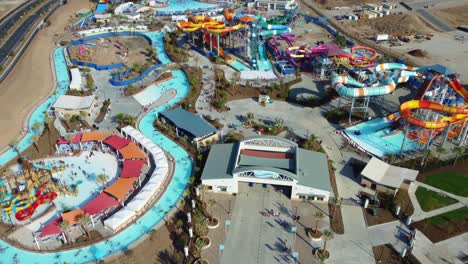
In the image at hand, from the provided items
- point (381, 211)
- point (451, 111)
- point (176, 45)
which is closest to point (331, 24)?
point (176, 45)

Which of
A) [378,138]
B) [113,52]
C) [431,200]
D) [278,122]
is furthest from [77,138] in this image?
[431,200]

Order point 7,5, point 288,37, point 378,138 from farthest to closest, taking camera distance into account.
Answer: point 7,5 → point 288,37 → point 378,138

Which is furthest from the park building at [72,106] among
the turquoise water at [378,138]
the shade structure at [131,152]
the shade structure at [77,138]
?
the turquoise water at [378,138]

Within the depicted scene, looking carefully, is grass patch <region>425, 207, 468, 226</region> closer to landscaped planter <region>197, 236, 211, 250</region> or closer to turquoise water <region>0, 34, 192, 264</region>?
landscaped planter <region>197, 236, 211, 250</region>

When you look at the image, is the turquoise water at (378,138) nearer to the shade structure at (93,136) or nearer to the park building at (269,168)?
the park building at (269,168)

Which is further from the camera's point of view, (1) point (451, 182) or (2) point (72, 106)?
(2) point (72, 106)

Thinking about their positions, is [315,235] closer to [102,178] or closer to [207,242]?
[207,242]

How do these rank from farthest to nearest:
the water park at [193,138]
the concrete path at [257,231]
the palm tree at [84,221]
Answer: the water park at [193,138]
the palm tree at [84,221]
the concrete path at [257,231]
